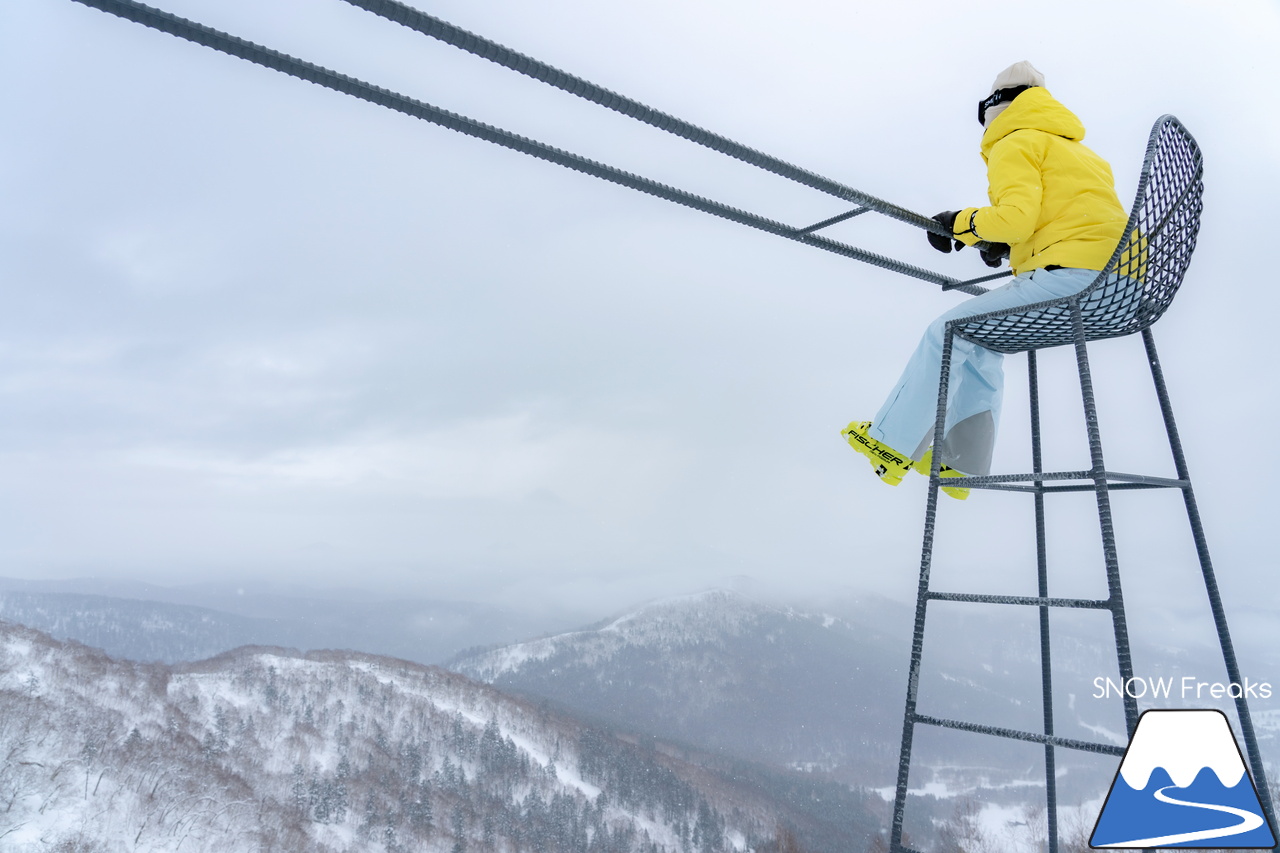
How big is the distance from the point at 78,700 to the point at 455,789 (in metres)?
39.3

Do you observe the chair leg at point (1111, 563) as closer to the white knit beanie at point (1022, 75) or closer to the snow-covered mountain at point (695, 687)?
the white knit beanie at point (1022, 75)

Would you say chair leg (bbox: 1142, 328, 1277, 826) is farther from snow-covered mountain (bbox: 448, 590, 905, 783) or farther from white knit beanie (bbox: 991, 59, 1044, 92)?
Result: snow-covered mountain (bbox: 448, 590, 905, 783)

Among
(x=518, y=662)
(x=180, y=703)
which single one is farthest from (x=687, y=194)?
(x=518, y=662)

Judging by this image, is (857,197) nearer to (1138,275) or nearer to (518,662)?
(1138,275)

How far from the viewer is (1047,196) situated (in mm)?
1769

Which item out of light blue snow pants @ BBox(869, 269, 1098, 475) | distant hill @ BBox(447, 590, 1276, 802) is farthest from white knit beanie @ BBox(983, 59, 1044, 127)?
distant hill @ BBox(447, 590, 1276, 802)

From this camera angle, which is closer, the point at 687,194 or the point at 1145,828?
the point at 1145,828

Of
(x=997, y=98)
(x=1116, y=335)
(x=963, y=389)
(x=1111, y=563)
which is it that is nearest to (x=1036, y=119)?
(x=997, y=98)

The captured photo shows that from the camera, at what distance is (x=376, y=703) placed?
79188mm

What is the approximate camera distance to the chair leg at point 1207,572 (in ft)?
5.73

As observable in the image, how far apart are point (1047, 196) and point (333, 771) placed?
7973 centimetres

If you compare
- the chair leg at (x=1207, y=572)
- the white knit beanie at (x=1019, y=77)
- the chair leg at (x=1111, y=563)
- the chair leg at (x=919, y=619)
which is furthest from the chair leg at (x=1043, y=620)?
the white knit beanie at (x=1019, y=77)

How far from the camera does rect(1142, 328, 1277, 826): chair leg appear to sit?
1.75 meters

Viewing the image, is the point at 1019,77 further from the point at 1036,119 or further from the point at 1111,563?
the point at 1111,563
